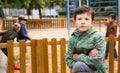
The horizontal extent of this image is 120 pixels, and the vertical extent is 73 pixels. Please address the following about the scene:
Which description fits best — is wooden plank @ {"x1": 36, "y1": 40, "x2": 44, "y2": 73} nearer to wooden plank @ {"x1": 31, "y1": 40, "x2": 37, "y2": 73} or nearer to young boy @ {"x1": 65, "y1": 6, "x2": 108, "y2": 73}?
wooden plank @ {"x1": 31, "y1": 40, "x2": 37, "y2": 73}

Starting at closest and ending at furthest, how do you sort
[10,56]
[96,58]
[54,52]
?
[96,58] → [10,56] → [54,52]

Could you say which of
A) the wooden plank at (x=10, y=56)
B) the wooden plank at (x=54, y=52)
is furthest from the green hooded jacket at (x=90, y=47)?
the wooden plank at (x=54, y=52)

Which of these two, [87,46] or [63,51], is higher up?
[87,46]

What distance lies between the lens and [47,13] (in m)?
59.0

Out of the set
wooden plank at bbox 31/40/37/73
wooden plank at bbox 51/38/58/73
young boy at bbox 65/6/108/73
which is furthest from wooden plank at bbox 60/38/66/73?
young boy at bbox 65/6/108/73

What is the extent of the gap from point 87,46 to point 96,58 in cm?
17

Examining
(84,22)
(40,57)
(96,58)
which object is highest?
(84,22)

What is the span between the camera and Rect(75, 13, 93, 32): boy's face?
3.92m

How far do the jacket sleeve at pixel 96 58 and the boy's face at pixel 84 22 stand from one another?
0.53 ft

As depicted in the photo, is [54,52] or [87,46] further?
[54,52]

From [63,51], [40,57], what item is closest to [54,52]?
[63,51]

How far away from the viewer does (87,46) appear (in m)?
3.90

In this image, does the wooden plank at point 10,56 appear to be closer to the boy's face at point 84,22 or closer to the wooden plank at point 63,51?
the wooden plank at point 63,51

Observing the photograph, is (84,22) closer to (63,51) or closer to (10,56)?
(10,56)
